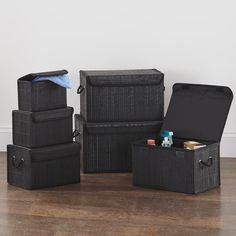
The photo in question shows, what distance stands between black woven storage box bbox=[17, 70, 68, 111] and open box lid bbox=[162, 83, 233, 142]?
1.96ft

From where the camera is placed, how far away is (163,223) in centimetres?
294

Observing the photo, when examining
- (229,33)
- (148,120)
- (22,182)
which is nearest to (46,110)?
(22,182)

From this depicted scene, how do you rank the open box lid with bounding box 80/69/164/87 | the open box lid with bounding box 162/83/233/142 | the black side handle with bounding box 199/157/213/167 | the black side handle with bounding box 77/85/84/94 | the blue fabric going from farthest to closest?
the black side handle with bounding box 77/85/84/94, the open box lid with bounding box 80/69/164/87, the open box lid with bounding box 162/83/233/142, the blue fabric, the black side handle with bounding box 199/157/213/167

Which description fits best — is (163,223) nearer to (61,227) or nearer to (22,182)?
(61,227)

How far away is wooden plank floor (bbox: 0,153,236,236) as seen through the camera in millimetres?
2869

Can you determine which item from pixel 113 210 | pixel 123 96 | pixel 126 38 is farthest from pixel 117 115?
pixel 113 210

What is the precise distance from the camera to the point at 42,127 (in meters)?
3.49

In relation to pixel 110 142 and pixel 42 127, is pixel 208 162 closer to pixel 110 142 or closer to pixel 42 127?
pixel 110 142

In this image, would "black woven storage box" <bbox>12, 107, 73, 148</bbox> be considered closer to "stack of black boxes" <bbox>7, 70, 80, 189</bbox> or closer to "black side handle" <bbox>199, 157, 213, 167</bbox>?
"stack of black boxes" <bbox>7, 70, 80, 189</bbox>

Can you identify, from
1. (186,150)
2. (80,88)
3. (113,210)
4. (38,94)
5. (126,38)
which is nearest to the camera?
(113,210)

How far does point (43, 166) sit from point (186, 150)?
696 millimetres

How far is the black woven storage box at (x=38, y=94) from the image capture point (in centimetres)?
345

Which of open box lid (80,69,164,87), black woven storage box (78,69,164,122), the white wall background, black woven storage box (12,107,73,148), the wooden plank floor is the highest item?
the white wall background

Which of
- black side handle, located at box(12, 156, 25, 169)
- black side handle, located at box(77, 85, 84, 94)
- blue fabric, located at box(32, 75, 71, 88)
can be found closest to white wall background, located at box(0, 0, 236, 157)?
black side handle, located at box(77, 85, 84, 94)
